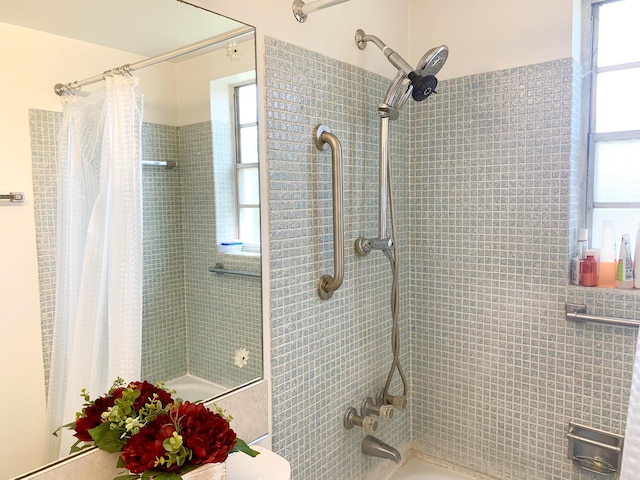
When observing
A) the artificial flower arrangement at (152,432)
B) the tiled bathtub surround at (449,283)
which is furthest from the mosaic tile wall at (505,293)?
the artificial flower arrangement at (152,432)

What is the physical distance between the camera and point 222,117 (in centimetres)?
129

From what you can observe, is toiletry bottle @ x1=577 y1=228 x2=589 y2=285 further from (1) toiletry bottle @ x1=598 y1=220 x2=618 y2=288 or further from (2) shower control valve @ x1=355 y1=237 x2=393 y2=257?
(2) shower control valve @ x1=355 y1=237 x2=393 y2=257

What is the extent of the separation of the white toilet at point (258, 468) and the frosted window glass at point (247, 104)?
3.08 feet

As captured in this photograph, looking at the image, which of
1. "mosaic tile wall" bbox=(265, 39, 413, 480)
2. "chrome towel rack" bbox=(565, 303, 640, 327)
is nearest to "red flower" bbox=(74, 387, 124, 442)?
"mosaic tile wall" bbox=(265, 39, 413, 480)

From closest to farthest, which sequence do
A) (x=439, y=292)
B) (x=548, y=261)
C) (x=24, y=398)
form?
(x=24, y=398) < (x=548, y=261) < (x=439, y=292)

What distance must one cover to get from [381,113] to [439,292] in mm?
860

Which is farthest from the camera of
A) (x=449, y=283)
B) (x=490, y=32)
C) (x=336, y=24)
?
(x=449, y=283)

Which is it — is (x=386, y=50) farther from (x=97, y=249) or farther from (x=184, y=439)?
(x=184, y=439)

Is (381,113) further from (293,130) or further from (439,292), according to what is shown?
(439,292)

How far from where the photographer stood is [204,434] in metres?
0.88

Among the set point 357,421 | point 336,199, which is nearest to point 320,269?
point 336,199

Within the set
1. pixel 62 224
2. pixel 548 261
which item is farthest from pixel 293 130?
pixel 548 261

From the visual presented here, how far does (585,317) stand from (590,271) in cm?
17

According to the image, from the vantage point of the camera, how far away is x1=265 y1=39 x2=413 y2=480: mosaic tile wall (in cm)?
141
